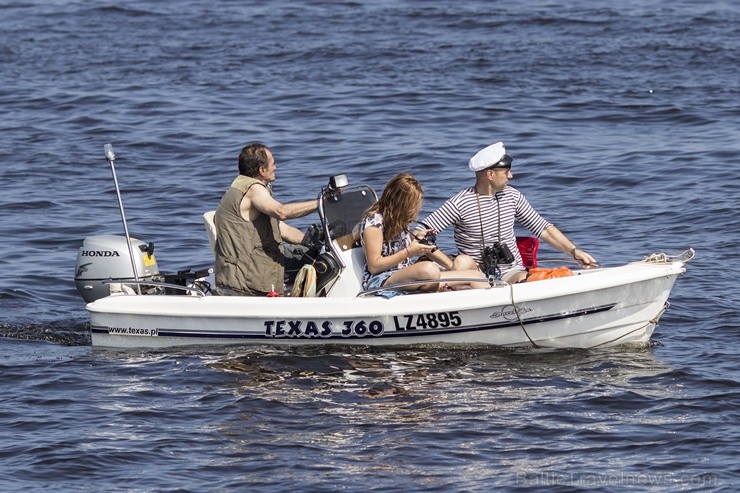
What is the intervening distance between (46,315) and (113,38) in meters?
13.1

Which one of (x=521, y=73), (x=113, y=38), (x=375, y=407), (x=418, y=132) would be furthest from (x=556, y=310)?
(x=113, y=38)

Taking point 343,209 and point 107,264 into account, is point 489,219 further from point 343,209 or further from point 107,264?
point 107,264

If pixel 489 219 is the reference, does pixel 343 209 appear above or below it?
above

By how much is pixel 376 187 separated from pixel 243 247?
17.3ft

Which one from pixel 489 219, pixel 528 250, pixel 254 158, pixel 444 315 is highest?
pixel 254 158

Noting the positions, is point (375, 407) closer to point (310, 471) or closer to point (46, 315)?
point (310, 471)

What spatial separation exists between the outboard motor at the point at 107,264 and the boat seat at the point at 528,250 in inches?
108

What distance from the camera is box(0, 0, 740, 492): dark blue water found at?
7.69m

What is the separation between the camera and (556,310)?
8977mm

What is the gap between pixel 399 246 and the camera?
927cm

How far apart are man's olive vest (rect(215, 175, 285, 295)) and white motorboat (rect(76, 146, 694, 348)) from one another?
23 centimetres
